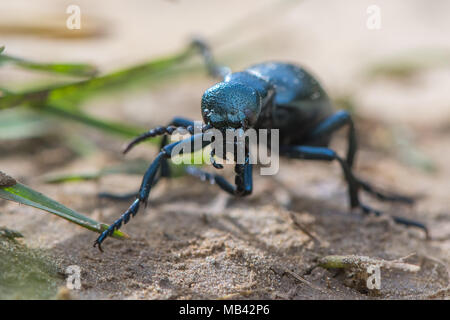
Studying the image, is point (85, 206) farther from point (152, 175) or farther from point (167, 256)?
point (167, 256)

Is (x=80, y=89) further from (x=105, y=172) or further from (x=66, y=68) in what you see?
(x=105, y=172)

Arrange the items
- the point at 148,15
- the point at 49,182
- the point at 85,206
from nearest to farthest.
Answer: the point at 85,206
the point at 49,182
the point at 148,15

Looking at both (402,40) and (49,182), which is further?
(402,40)

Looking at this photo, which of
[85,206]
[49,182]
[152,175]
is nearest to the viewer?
[152,175]

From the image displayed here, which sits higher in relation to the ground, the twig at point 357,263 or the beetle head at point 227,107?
the beetle head at point 227,107

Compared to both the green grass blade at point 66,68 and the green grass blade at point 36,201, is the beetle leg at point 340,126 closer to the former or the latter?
the green grass blade at point 66,68

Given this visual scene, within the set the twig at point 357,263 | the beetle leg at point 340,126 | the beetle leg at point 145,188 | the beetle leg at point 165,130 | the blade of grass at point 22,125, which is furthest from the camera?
the blade of grass at point 22,125

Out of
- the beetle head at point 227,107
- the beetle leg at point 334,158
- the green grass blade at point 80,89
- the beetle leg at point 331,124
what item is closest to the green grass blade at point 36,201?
the beetle head at point 227,107

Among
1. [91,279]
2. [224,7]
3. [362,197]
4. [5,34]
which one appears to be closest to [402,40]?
[224,7]
